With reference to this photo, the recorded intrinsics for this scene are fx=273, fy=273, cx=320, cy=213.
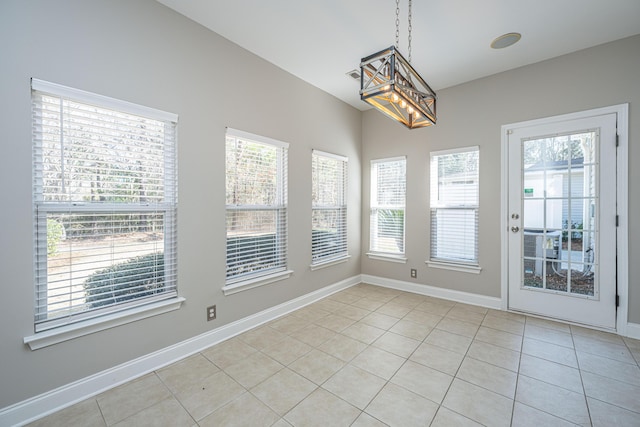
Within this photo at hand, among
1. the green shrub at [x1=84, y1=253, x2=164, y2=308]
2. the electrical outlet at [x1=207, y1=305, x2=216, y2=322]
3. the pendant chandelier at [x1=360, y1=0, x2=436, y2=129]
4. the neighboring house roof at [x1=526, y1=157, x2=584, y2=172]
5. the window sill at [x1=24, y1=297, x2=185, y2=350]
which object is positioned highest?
the pendant chandelier at [x1=360, y1=0, x2=436, y2=129]

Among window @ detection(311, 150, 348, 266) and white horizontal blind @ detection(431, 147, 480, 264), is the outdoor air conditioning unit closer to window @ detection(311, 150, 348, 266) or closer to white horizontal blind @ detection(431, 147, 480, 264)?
white horizontal blind @ detection(431, 147, 480, 264)

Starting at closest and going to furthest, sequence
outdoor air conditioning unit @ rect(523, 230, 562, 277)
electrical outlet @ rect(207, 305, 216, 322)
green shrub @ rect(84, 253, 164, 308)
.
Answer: green shrub @ rect(84, 253, 164, 308), electrical outlet @ rect(207, 305, 216, 322), outdoor air conditioning unit @ rect(523, 230, 562, 277)

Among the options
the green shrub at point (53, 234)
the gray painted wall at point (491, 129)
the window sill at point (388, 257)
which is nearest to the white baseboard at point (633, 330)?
the gray painted wall at point (491, 129)

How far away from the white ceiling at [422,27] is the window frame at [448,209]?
1111 mm

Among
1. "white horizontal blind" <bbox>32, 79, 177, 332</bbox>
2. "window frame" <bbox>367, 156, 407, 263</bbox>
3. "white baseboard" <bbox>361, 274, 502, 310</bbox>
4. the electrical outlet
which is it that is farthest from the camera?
"window frame" <bbox>367, 156, 407, 263</bbox>

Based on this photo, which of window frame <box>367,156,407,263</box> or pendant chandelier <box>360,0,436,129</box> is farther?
window frame <box>367,156,407,263</box>

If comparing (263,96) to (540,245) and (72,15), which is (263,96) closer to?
(72,15)

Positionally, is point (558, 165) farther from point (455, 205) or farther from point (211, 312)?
point (211, 312)

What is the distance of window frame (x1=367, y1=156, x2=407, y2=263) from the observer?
424cm

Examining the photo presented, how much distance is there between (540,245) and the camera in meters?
3.20

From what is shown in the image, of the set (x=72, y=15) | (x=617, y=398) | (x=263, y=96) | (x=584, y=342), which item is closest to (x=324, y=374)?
(x=617, y=398)

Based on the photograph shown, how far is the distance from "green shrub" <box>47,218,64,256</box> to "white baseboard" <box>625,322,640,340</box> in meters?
4.98

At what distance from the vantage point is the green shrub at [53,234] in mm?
1772

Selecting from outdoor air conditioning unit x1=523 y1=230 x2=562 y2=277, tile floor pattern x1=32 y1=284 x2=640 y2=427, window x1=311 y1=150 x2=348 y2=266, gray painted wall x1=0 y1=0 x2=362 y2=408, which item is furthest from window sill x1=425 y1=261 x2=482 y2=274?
gray painted wall x1=0 y1=0 x2=362 y2=408
